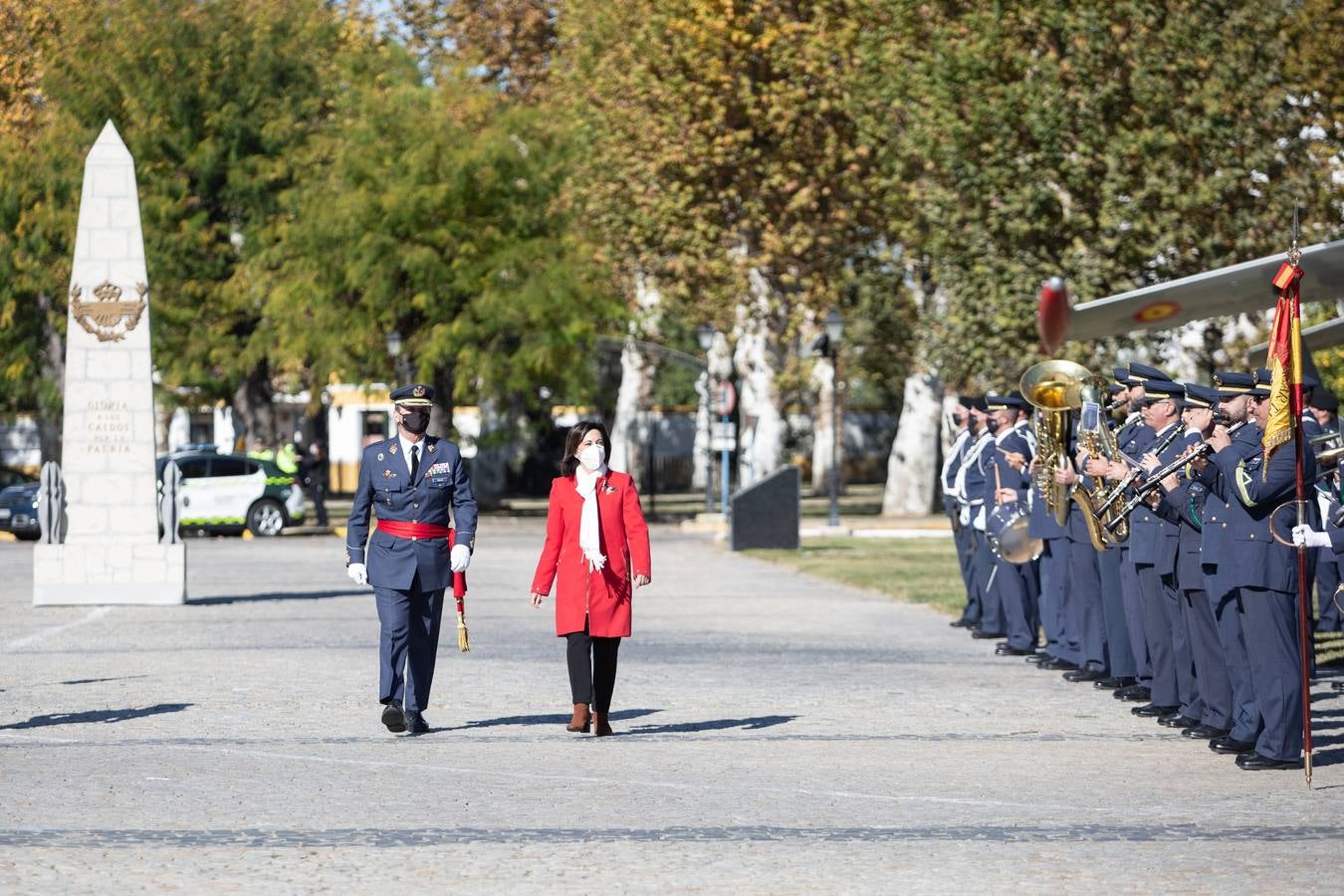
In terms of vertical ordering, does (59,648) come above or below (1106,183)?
below

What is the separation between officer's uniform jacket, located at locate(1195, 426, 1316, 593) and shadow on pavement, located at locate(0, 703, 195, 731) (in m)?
6.19

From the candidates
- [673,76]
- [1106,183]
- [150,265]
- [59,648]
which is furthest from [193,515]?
[59,648]

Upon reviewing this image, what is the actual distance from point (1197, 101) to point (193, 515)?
18963 mm

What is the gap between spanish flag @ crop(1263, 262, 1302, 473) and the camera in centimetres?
1087

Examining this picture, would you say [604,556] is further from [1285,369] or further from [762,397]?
[762,397]

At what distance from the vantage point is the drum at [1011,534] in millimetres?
16109

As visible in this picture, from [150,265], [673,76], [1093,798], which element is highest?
[673,76]

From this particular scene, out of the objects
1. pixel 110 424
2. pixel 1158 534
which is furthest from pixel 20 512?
pixel 1158 534

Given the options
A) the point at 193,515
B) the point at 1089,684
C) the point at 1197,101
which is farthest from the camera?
the point at 193,515

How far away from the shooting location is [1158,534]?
523 inches

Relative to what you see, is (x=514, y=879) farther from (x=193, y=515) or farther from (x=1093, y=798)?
(x=193, y=515)

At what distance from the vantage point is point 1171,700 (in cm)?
1370

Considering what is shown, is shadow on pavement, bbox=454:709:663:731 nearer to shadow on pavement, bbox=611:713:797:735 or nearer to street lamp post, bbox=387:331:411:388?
shadow on pavement, bbox=611:713:797:735

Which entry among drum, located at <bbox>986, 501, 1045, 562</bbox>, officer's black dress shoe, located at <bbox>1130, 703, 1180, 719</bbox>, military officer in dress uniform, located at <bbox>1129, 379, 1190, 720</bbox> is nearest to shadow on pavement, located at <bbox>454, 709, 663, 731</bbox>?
officer's black dress shoe, located at <bbox>1130, 703, 1180, 719</bbox>
